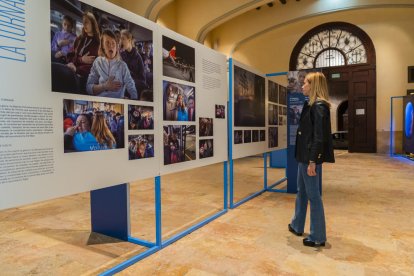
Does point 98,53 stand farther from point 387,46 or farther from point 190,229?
point 387,46

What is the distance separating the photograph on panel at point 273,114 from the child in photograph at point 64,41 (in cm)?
408

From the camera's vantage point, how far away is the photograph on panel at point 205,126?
3.84m

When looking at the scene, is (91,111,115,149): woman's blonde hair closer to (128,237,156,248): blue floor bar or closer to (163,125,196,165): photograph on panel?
(163,125,196,165): photograph on panel

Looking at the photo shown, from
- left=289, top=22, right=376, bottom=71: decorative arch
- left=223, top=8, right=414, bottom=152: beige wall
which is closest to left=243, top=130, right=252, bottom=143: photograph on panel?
left=289, top=22, right=376, bottom=71: decorative arch

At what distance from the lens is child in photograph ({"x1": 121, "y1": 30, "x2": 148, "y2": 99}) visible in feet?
8.83

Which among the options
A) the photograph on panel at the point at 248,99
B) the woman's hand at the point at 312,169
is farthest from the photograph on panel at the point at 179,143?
the woman's hand at the point at 312,169

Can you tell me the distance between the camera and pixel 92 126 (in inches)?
94.6

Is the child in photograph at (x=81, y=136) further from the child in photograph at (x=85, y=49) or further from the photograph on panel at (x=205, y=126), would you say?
the photograph on panel at (x=205, y=126)

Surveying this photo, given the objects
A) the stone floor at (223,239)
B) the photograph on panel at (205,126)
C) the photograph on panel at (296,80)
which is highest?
the photograph on panel at (296,80)

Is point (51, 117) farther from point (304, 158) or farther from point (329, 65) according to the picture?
point (329, 65)

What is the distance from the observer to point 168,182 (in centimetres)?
721

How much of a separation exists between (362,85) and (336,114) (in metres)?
7.06

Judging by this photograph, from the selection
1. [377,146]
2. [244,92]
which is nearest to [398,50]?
[377,146]

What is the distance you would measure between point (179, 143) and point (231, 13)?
11.6 metres
